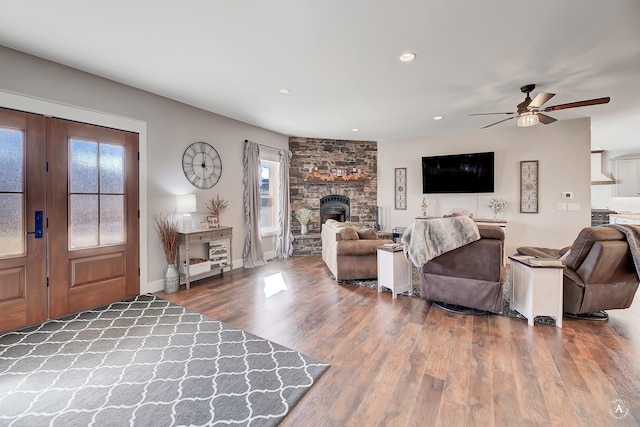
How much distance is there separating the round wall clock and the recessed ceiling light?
11.0 ft

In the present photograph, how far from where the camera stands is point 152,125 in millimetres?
3881

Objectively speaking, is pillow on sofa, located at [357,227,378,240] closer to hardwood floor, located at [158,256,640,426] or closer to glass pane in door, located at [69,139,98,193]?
hardwood floor, located at [158,256,640,426]

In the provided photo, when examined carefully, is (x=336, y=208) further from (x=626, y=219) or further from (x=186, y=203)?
(x=626, y=219)

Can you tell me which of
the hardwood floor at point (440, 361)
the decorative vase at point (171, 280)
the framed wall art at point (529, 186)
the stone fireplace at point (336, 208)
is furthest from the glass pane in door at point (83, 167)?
the framed wall art at point (529, 186)

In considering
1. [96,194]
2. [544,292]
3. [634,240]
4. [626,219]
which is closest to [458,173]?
[634,240]

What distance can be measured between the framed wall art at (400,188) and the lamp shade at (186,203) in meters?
4.77

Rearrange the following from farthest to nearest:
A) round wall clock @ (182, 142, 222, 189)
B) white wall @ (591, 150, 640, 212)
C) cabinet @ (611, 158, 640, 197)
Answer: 1. white wall @ (591, 150, 640, 212)
2. cabinet @ (611, 158, 640, 197)
3. round wall clock @ (182, 142, 222, 189)

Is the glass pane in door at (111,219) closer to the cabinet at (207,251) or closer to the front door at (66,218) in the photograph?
the front door at (66,218)

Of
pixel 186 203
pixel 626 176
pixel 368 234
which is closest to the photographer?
pixel 186 203

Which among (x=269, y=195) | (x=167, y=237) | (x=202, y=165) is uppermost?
(x=202, y=165)

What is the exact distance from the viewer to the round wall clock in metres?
4.36

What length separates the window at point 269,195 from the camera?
6176 millimetres

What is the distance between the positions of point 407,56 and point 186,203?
346 centimetres

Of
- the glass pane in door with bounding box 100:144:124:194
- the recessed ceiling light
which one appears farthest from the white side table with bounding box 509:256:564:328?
the glass pane in door with bounding box 100:144:124:194
